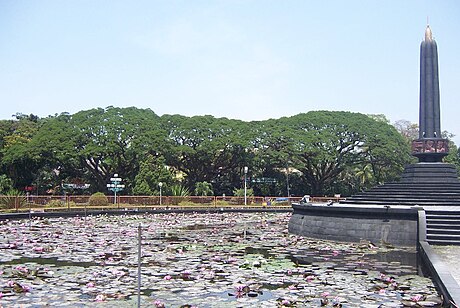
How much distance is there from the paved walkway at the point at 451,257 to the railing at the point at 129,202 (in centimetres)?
2240

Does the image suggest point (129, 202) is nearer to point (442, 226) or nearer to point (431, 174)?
point (431, 174)

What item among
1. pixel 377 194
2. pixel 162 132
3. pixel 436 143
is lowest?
pixel 377 194

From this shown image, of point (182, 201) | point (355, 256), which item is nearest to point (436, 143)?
point (355, 256)

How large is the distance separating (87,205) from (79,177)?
16180mm

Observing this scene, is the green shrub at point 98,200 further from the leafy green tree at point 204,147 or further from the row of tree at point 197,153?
the leafy green tree at point 204,147

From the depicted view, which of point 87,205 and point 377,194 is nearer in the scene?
point 377,194

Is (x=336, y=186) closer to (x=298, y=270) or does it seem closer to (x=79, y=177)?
(x=79, y=177)

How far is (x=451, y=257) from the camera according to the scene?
12.4 metres

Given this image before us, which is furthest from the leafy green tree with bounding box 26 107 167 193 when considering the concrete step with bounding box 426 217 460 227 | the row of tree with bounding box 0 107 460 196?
the concrete step with bounding box 426 217 460 227

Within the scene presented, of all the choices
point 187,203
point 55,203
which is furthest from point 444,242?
point 187,203

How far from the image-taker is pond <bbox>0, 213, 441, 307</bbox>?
8.75 metres

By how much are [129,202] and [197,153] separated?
42.0 ft

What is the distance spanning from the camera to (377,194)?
21.1 metres

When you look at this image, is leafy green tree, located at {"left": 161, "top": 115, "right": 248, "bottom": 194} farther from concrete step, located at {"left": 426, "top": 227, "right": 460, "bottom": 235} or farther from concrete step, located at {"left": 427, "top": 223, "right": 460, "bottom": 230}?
concrete step, located at {"left": 426, "top": 227, "right": 460, "bottom": 235}
